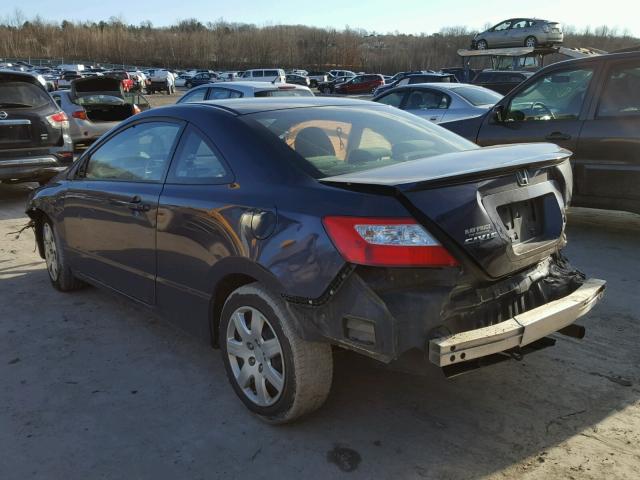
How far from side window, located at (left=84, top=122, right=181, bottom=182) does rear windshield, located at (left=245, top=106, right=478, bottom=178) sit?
2.29 ft

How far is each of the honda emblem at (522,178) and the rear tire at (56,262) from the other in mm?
3611

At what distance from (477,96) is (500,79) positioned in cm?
1143

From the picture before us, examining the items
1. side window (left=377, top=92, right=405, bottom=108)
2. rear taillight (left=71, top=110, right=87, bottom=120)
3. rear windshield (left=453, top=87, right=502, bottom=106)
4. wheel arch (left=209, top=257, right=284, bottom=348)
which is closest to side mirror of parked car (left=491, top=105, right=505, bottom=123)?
rear windshield (left=453, top=87, right=502, bottom=106)

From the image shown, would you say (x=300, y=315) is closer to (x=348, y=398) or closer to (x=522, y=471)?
(x=348, y=398)

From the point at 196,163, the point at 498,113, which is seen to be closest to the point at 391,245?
the point at 196,163

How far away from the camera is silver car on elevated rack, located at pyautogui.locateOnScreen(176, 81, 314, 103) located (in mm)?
9062

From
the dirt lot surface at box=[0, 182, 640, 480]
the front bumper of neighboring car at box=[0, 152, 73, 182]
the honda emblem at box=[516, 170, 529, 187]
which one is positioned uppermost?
the honda emblem at box=[516, 170, 529, 187]

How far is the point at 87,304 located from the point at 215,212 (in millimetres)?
2213

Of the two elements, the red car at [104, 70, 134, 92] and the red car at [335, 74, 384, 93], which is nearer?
the red car at [104, 70, 134, 92]

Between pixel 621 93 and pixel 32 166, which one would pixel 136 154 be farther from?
pixel 32 166

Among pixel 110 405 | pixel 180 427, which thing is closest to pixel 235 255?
pixel 180 427

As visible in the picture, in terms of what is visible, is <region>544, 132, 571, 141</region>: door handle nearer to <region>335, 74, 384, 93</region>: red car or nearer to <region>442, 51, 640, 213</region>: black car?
<region>442, 51, 640, 213</region>: black car

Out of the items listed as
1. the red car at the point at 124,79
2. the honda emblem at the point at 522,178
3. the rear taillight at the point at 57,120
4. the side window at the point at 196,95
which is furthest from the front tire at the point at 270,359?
the red car at the point at 124,79

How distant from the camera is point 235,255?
9.47ft
